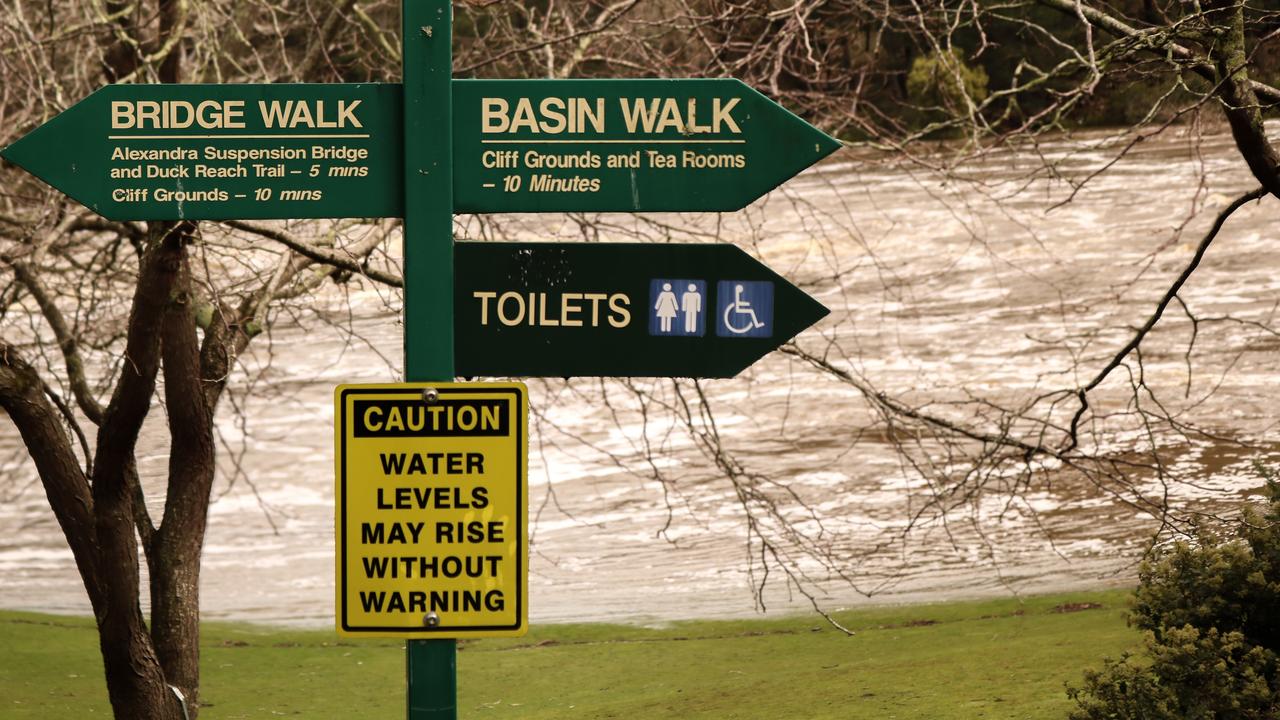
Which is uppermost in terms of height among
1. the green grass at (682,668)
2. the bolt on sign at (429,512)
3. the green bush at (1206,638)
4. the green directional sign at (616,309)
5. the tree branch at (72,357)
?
the tree branch at (72,357)

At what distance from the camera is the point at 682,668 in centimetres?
975

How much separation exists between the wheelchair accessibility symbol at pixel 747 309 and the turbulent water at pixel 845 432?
12.6ft

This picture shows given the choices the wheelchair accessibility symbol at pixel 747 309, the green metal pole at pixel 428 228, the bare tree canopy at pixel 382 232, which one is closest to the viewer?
the green metal pole at pixel 428 228

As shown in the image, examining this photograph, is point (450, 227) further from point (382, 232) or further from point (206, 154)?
point (382, 232)

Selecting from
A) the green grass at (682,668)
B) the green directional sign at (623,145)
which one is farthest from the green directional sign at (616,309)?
the green grass at (682,668)

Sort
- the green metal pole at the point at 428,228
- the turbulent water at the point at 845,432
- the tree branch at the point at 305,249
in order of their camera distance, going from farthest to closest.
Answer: the turbulent water at the point at 845,432 → the tree branch at the point at 305,249 → the green metal pole at the point at 428,228

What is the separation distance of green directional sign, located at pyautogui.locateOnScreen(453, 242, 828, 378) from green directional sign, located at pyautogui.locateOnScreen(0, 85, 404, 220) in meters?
0.28

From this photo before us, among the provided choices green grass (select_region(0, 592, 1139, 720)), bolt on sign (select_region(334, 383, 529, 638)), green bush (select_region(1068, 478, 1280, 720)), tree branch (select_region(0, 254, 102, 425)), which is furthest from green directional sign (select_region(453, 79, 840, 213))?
tree branch (select_region(0, 254, 102, 425))

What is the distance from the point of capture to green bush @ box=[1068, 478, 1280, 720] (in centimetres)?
Result: 512

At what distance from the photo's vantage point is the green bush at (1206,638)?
5125mm

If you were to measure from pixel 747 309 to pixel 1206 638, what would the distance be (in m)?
2.80

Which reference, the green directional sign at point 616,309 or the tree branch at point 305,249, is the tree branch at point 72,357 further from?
the green directional sign at point 616,309

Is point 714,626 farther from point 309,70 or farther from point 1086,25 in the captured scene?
point 1086,25

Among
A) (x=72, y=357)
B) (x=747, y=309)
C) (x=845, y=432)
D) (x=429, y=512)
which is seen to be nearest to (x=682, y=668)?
(x=72, y=357)
